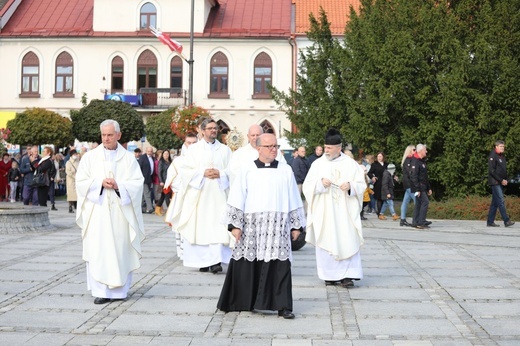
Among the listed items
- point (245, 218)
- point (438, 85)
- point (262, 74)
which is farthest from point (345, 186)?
point (262, 74)

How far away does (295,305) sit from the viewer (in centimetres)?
980

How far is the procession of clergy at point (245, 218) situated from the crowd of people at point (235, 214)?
0.04 ft

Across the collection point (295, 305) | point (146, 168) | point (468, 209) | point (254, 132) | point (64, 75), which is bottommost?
point (295, 305)

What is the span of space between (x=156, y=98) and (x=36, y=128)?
11.2 metres

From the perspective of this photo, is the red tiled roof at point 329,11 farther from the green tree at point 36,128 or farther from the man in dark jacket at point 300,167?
the man in dark jacket at point 300,167

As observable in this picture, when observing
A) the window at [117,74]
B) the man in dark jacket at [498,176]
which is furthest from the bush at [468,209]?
the window at [117,74]

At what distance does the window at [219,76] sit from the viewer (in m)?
50.5

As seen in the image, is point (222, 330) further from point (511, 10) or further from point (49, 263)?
point (511, 10)

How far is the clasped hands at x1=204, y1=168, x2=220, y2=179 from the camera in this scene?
1270 centimetres

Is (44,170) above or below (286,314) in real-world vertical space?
above

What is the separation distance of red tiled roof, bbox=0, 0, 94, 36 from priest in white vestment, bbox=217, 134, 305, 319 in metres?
42.5

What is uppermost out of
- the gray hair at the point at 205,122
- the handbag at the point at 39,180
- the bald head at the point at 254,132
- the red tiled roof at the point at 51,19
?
the red tiled roof at the point at 51,19

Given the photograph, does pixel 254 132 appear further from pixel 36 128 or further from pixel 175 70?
pixel 175 70

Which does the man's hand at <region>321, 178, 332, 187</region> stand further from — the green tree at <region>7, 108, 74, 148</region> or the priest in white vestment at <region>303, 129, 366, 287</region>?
the green tree at <region>7, 108, 74, 148</region>
